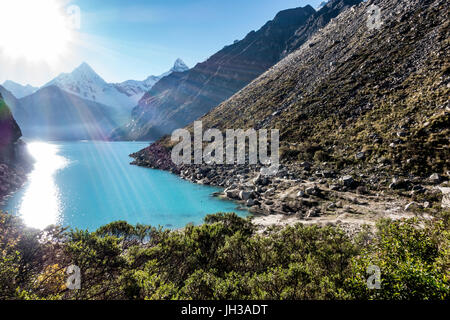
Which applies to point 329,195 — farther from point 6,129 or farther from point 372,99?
point 6,129

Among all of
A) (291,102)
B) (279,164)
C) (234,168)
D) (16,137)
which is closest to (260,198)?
(279,164)

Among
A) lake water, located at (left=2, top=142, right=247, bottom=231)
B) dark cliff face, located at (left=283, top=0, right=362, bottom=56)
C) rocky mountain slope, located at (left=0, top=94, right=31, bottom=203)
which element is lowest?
lake water, located at (left=2, top=142, right=247, bottom=231)

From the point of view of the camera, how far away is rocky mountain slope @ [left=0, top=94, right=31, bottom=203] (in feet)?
147

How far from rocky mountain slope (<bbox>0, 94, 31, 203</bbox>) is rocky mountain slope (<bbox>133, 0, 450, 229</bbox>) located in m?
33.0

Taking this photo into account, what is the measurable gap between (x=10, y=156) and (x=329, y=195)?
82.0 m

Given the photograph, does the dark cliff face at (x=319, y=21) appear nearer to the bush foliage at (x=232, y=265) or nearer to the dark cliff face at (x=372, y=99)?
the dark cliff face at (x=372, y=99)

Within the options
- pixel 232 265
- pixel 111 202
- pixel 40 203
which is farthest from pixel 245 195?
pixel 40 203

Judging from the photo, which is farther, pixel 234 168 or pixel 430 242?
pixel 234 168

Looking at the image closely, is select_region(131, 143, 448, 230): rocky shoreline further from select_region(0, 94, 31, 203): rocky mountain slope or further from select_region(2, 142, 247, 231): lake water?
select_region(0, 94, 31, 203): rocky mountain slope

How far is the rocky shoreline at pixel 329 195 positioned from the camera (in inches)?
804

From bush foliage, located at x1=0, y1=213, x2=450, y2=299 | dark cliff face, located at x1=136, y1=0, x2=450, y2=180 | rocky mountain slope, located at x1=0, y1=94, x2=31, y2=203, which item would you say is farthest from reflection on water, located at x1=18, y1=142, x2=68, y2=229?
dark cliff face, located at x1=136, y1=0, x2=450, y2=180
